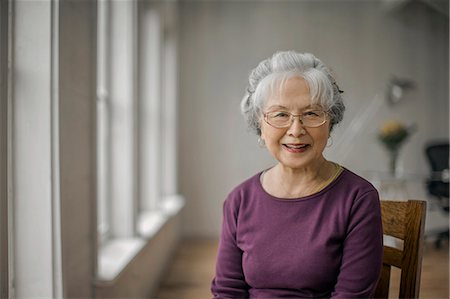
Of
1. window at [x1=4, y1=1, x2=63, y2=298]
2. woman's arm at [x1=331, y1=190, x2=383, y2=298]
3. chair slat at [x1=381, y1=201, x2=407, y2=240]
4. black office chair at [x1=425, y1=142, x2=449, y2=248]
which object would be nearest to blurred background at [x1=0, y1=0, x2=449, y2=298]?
window at [x1=4, y1=1, x2=63, y2=298]

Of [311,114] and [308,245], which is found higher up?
[311,114]

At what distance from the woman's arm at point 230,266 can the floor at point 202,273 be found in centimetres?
37

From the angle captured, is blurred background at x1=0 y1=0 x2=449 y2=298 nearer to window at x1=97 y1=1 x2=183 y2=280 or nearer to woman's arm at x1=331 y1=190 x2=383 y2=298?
window at x1=97 y1=1 x2=183 y2=280

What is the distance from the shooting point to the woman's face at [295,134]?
118 centimetres

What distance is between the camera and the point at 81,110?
6.93ft

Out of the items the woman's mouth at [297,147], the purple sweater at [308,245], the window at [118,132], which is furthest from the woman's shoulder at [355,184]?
the window at [118,132]

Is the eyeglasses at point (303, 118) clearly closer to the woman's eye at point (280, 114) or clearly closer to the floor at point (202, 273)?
the woman's eye at point (280, 114)

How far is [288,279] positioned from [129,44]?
233 centimetres

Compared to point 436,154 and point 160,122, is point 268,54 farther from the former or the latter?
point 436,154

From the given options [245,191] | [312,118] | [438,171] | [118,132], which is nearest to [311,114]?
[312,118]

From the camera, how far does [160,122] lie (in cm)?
485

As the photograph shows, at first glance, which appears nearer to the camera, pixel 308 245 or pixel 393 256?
pixel 308 245

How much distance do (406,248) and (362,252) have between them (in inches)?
7.7

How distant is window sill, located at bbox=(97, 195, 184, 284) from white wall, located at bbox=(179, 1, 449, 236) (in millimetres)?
1375
